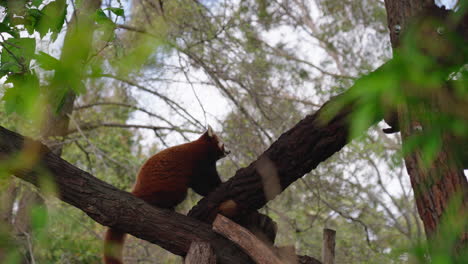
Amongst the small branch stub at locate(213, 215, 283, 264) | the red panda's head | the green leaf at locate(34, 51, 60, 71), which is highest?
the red panda's head

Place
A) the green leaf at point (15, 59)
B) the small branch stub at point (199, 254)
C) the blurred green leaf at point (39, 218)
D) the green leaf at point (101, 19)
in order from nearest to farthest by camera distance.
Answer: the blurred green leaf at point (39, 218)
the green leaf at point (101, 19)
the green leaf at point (15, 59)
the small branch stub at point (199, 254)

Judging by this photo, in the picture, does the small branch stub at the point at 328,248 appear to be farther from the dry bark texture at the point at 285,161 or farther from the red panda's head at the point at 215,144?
the red panda's head at the point at 215,144

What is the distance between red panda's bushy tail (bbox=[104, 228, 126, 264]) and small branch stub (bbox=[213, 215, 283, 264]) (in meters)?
0.71

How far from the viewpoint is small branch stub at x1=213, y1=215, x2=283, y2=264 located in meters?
3.06

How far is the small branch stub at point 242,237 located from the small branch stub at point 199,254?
0.46ft

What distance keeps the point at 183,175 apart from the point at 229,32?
3447 millimetres

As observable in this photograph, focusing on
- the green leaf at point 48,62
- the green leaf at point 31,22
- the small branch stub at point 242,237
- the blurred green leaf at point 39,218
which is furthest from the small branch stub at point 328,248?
the green leaf at point 48,62

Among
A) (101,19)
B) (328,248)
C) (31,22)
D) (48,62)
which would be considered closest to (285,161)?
(328,248)

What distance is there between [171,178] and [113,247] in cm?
63

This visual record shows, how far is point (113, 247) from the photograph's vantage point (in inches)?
125

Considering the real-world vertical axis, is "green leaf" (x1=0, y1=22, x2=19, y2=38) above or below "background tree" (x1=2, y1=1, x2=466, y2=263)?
below

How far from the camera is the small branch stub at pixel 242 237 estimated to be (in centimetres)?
306

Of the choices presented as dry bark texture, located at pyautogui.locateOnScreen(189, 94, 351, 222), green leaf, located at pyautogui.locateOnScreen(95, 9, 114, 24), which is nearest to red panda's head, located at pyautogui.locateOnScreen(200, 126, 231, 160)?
dry bark texture, located at pyautogui.locateOnScreen(189, 94, 351, 222)

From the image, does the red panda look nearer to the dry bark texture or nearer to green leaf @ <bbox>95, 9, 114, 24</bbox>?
the dry bark texture
